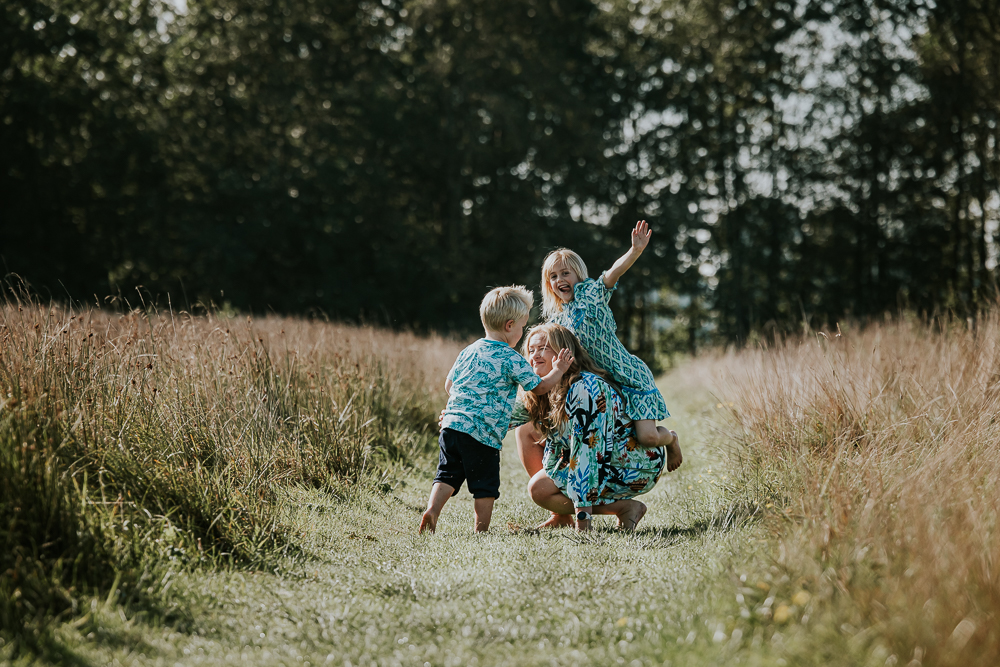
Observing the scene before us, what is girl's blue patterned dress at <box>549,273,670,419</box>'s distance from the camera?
433 centimetres

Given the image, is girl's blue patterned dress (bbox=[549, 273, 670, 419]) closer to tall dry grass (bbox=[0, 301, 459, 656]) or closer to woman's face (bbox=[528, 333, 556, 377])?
woman's face (bbox=[528, 333, 556, 377])

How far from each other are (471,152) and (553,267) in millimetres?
21570

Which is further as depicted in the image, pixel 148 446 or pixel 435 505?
pixel 435 505

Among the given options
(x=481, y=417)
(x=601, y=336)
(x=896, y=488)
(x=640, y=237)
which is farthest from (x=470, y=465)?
(x=896, y=488)

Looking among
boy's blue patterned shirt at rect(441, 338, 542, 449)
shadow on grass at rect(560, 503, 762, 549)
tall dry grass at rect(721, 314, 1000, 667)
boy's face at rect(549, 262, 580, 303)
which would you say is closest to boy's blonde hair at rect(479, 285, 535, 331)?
boy's blue patterned shirt at rect(441, 338, 542, 449)

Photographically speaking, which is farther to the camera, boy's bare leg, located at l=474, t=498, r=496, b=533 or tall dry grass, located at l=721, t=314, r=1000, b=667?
boy's bare leg, located at l=474, t=498, r=496, b=533

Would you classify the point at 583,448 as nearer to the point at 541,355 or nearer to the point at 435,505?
the point at 541,355

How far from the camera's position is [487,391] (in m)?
4.00

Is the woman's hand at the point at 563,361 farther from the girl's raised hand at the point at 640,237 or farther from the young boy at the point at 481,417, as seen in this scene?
the girl's raised hand at the point at 640,237

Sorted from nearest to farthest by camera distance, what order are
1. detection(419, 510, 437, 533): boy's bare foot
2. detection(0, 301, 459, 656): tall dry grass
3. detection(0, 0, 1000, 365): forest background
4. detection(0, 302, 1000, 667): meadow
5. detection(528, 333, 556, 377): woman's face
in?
detection(0, 302, 1000, 667): meadow, detection(0, 301, 459, 656): tall dry grass, detection(419, 510, 437, 533): boy's bare foot, detection(528, 333, 556, 377): woman's face, detection(0, 0, 1000, 365): forest background

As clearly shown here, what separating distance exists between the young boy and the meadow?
0.74 feet

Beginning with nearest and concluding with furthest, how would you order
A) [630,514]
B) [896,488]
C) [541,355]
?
[896,488] < [630,514] < [541,355]

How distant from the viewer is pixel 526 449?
4.51 metres

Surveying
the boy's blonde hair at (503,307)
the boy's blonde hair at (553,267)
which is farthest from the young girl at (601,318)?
the boy's blonde hair at (503,307)
